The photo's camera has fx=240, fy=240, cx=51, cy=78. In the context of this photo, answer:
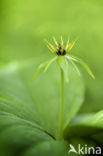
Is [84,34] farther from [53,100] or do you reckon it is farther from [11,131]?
[11,131]

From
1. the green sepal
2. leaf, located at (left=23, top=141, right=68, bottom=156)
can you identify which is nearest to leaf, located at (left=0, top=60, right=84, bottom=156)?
leaf, located at (left=23, top=141, right=68, bottom=156)

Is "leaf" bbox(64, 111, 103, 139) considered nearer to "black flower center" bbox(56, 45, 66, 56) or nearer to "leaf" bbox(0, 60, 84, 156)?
"leaf" bbox(0, 60, 84, 156)

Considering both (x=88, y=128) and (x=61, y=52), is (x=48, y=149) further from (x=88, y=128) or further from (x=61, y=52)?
(x=61, y=52)

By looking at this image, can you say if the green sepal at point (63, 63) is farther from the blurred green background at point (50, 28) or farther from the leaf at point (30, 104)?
the blurred green background at point (50, 28)

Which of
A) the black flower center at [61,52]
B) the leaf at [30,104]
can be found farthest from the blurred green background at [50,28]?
the black flower center at [61,52]

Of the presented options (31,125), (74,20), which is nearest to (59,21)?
(74,20)

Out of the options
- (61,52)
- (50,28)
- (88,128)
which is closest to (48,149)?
(88,128)
